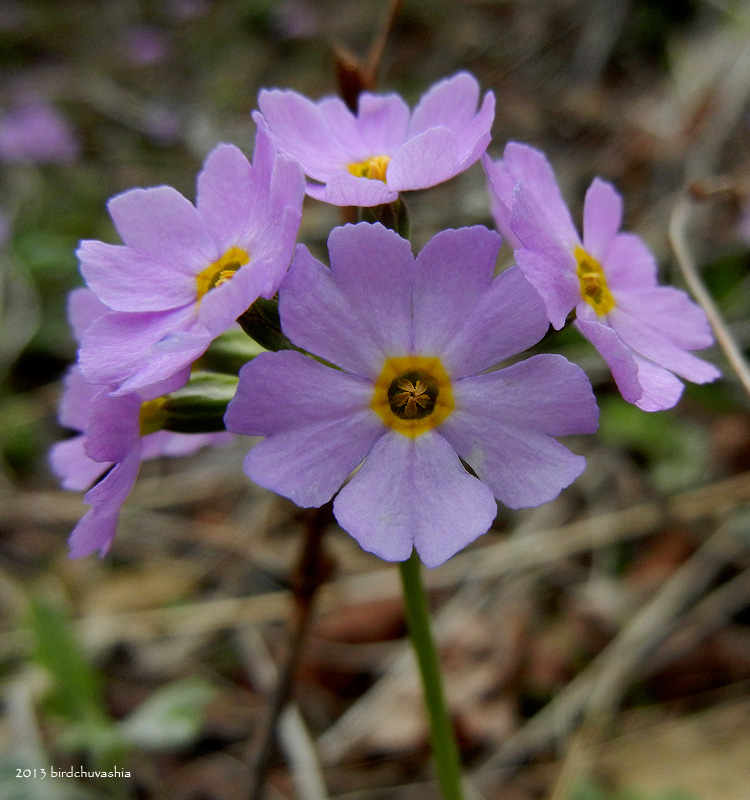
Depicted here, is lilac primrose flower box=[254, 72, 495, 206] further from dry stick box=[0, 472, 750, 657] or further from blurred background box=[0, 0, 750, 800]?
dry stick box=[0, 472, 750, 657]

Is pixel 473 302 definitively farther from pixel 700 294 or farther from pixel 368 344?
pixel 700 294

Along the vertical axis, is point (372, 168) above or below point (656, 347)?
above

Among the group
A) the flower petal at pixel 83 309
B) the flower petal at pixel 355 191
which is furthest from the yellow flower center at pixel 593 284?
the flower petal at pixel 83 309

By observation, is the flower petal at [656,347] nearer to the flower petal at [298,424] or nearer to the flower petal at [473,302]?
the flower petal at [473,302]

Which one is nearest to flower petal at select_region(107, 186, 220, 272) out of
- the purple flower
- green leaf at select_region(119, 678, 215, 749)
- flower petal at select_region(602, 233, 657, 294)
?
flower petal at select_region(602, 233, 657, 294)

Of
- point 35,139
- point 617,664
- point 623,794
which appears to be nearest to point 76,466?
point 623,794

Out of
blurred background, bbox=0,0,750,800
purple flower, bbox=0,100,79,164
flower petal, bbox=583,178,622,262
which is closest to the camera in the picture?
flower petal, bbox=583,178,622,262
